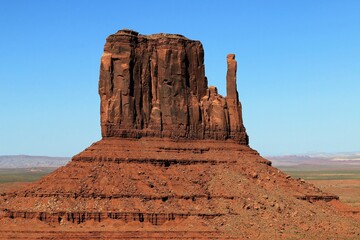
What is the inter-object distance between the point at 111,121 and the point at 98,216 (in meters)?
13.9

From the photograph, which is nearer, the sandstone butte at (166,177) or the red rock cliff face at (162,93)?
the sandstone butte at (166,177)

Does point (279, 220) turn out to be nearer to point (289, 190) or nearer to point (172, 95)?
point (289, 190)

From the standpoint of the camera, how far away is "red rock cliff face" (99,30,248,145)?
97938 mm

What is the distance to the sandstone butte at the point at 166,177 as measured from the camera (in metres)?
86.8

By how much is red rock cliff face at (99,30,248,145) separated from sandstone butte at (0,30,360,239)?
0.11 m

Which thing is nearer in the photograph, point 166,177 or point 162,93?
point 166,177

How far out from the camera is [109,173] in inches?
3612

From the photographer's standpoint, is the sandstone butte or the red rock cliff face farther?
the red rock cliff face

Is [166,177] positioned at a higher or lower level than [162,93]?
lower

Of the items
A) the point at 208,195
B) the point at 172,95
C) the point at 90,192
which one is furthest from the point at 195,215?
the point at 172,95

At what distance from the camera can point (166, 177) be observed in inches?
3691

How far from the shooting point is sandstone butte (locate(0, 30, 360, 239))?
8675 cm

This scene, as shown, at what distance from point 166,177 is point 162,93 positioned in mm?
11215

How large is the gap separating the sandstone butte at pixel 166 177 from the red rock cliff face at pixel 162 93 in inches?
4.4
